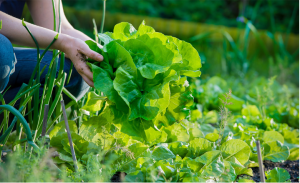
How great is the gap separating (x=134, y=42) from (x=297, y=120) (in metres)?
1.17

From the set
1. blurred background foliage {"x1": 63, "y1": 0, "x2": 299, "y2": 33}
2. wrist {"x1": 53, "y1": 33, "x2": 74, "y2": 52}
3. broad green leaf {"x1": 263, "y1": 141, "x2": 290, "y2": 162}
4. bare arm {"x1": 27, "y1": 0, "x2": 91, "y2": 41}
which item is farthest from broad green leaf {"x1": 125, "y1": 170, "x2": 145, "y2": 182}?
blurred background foliage {"x1": 63, "y1": 0, "x2": 299, "y2": 33}

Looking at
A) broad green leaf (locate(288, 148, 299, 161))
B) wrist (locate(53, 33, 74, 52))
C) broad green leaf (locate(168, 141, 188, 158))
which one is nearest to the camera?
wrist (locate(53, 33, 74, 52))

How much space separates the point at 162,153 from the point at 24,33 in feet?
2.01

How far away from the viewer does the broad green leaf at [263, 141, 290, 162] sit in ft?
3.68

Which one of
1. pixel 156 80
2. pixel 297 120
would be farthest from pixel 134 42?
pixel 297 120

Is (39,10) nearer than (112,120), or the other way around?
(112,120)

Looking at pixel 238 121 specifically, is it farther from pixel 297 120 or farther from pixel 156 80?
pixel 156 80

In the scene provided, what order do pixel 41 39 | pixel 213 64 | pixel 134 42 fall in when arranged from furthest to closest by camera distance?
pixel 213 64
pixel 41 39
pixel 134 42

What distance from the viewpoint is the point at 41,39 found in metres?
0.94

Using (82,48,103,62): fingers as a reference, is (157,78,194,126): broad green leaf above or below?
below

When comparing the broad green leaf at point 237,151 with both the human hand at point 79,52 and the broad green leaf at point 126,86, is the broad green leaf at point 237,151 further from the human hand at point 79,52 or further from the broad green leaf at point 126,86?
the human hand at point 79,52

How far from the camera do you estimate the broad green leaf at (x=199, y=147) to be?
975 millimetres

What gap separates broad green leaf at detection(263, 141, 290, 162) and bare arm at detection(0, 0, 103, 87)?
739 mm

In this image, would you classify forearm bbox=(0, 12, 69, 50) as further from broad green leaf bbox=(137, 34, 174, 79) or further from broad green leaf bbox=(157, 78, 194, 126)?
broad green leaf bbox=(157, 78, 194, 126)
